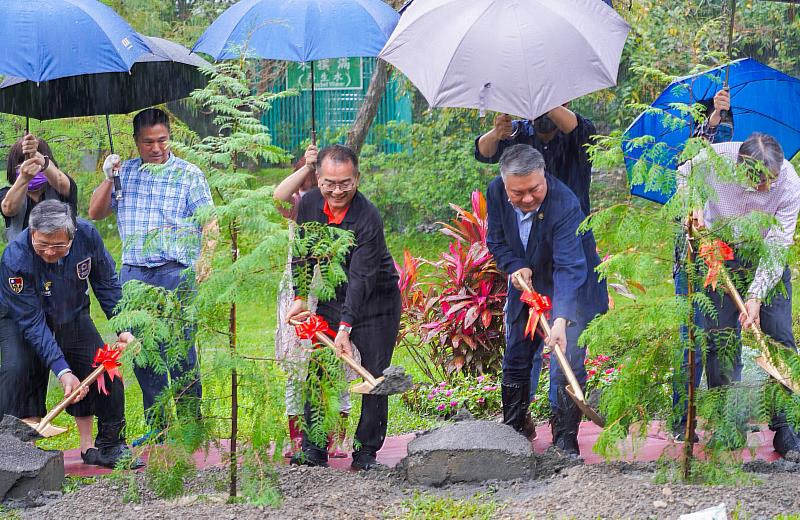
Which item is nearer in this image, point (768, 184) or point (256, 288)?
point (256, 288)

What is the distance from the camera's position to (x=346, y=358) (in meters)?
4.93

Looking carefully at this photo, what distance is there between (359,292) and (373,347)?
0.37 metres

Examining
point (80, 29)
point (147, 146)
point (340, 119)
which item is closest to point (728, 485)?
point (147, 146)

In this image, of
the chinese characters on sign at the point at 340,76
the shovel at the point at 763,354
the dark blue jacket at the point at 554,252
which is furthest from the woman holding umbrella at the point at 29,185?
the chinese characters on sign at the point at 340,76

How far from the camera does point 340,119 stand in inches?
650

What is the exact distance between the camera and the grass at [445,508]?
4.73 metres

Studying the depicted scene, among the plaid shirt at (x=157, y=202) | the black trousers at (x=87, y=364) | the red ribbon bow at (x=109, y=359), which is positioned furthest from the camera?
the plaid shirt at (x=157, y=202)

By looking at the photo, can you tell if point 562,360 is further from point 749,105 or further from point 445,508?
point 749,105

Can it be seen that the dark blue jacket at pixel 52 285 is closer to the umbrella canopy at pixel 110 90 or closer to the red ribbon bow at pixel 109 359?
the red ribbon bow at pixel 109 359

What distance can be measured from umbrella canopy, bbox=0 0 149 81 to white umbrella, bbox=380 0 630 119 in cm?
162

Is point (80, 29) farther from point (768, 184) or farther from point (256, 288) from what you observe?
point (768, 184)

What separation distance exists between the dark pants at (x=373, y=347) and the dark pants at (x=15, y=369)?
161cm

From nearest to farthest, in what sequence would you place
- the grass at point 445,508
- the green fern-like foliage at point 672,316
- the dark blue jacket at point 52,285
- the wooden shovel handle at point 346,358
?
the green fern-like foliage at point 672,316 → the grass at point 445,508 → the wooden shovel handle at point 346,358 → the dark blue jacket at point 52,285

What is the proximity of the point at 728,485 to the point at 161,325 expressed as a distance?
2.65 metres
